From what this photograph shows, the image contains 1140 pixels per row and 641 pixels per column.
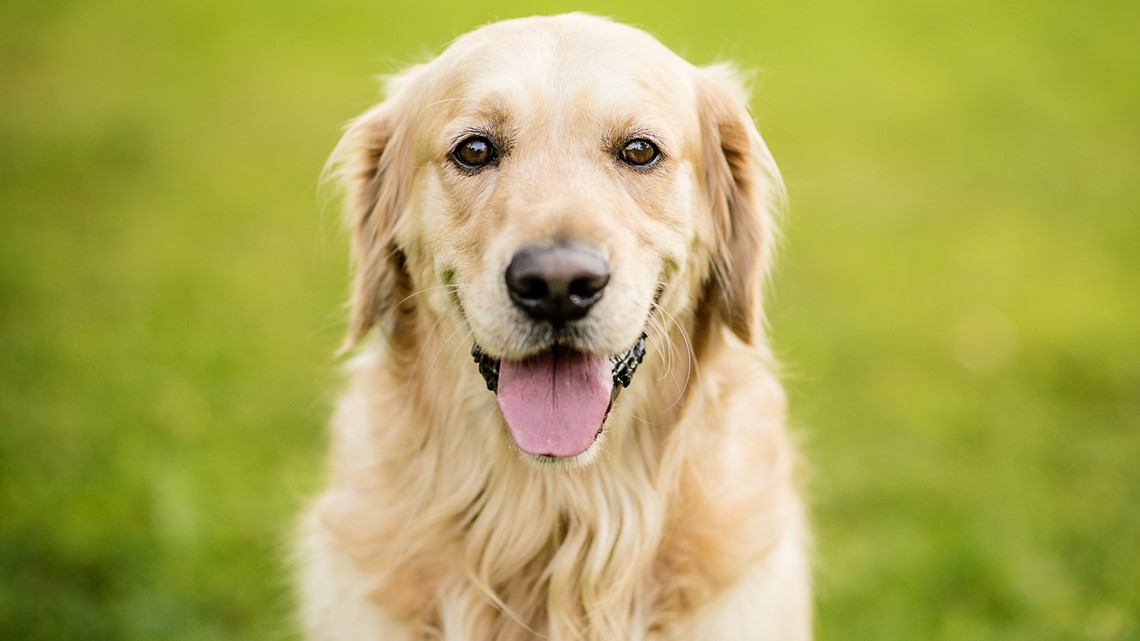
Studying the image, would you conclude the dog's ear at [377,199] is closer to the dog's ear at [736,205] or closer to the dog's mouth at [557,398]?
the dog's mouth at [557,398]

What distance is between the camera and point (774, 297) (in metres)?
6.62

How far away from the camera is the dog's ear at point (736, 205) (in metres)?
3.49

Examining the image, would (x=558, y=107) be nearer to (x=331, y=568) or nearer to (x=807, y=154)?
(x=331, y=568)

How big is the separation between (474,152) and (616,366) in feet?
2.63

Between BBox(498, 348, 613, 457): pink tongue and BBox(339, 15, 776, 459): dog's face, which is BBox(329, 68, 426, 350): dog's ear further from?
BBox(498, 348, 613, 457): pink tongue

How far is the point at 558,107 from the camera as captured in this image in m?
3.09

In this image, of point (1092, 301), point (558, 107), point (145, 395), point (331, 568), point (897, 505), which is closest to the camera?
point (558, 107)

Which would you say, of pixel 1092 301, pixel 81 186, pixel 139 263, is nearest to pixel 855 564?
pixel 1092 301

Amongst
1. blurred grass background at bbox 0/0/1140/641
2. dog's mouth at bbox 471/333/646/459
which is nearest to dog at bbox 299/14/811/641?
dog's mouth at bbox 471/333/646/459

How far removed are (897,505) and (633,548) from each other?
2553mm

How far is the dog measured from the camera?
296 cm

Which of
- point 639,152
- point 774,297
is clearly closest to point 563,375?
point 639,152

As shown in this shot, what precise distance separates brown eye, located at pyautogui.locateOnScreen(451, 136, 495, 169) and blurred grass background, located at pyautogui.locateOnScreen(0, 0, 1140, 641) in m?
1.19

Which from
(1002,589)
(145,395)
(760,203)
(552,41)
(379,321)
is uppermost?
(552,41)
